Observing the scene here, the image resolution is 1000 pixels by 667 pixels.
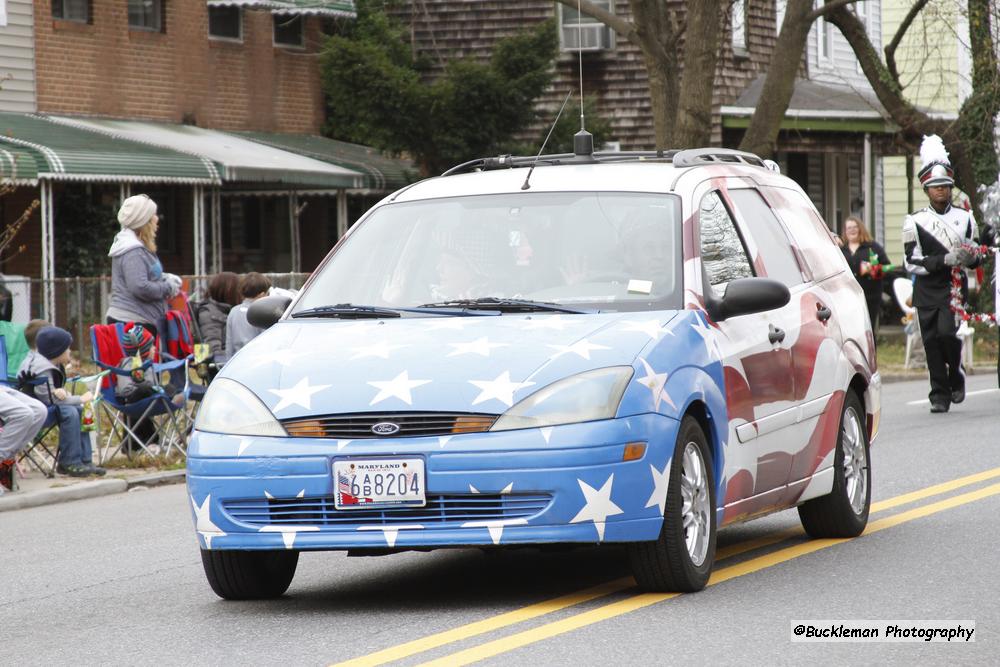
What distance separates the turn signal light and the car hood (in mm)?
303

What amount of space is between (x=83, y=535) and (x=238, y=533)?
4022 millimetres

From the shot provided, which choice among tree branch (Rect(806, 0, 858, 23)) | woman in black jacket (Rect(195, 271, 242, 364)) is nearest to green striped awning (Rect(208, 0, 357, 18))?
tree branch (Rect(806, 0, 858, 23))

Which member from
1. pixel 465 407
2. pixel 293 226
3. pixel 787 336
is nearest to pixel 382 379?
pixel 465 407

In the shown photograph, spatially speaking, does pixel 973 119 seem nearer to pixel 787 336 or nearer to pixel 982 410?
pixel 982 410

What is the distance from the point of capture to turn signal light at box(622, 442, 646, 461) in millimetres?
6824

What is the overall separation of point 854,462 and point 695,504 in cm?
216

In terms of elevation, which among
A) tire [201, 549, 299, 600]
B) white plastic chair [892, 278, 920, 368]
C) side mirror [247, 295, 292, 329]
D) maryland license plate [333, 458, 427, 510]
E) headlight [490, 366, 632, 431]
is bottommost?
white plastic chair [892, 278, 920, 368]

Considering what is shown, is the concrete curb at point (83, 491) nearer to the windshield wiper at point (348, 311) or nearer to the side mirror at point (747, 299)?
the windshield wiper at point (348, 311)

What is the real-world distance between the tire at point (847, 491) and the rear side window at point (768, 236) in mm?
720

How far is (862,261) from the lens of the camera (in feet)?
77.0

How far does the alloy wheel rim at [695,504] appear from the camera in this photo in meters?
7.21

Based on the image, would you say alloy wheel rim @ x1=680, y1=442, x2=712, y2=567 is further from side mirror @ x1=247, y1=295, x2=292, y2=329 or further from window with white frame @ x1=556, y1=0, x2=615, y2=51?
window with white frame @ x1=556, y1=0, x2=615, y2=51

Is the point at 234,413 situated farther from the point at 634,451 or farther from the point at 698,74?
the point at 698,74

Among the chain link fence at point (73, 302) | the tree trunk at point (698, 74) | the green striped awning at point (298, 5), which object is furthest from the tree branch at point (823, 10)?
the green striped awning at point (298, 5)
